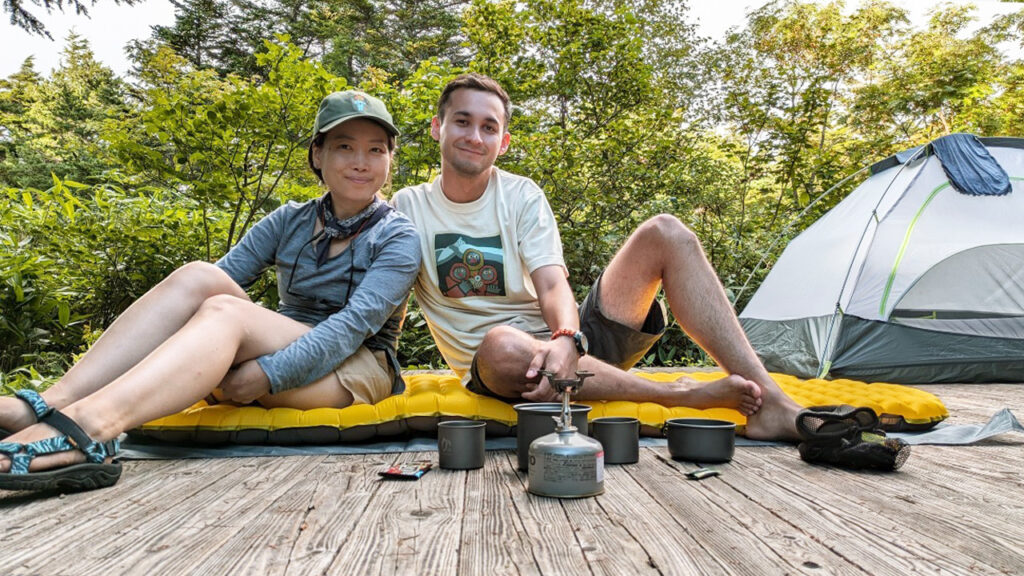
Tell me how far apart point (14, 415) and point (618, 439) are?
1.29 metres

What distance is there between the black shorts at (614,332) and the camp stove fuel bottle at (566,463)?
2.53ft

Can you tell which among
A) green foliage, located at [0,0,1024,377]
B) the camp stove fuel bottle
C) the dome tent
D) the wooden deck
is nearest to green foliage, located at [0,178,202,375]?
green foliage, located at [0,0,1024,377]

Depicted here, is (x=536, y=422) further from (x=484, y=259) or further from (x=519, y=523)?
(x=484, y=259)

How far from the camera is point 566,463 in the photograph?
1214 mm

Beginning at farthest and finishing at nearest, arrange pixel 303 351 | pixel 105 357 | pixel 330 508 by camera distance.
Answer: pixel 303 351, pixel 105 357, pixel 330 508

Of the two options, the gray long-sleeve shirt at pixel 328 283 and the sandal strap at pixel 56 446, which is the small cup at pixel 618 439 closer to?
the gray long-sleeve shirt at pixel 328 283

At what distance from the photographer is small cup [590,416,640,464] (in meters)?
1.56

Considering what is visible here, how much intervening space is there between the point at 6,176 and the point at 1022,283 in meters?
14.1

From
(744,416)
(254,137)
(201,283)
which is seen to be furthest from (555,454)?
(254,137)

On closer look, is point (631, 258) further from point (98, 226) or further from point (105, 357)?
point (98, 226)

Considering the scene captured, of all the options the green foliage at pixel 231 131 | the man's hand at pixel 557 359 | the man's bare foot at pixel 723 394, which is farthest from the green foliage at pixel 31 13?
the man's bare foot at pixel 723 394

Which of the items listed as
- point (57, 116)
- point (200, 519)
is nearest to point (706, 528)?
point (200, 519)

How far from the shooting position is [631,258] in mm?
1938

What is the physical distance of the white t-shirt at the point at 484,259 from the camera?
1.99 meters
